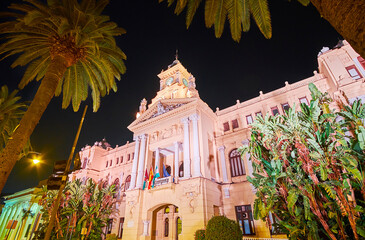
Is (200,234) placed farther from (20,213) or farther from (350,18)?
(20,213)

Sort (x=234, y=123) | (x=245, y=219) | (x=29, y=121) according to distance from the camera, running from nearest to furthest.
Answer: (x=29, y=121) → (x=245, y=219) → (x=234, y=123)

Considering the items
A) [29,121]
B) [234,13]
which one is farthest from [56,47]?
[234,13]

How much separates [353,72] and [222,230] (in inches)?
732

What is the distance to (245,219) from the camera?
1898 cm

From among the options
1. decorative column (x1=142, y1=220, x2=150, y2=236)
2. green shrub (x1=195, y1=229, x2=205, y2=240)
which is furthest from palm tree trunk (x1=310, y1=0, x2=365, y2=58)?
decorative column (x1=142, y1=220, x2=150, y2=236)

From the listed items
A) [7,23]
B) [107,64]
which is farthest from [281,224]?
[7,23]

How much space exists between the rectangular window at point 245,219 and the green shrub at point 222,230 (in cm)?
520

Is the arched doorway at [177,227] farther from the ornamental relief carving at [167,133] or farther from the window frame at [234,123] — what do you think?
the window frame at [234,123]

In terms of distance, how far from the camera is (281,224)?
9.66 meters

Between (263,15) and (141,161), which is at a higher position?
(263,15)

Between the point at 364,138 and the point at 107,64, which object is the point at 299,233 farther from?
the point at 107,64

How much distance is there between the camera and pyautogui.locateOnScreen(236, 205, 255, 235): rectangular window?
18370 millimetres

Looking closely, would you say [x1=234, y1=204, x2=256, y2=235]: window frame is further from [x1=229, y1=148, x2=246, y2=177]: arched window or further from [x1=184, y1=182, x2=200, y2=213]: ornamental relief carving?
[x1=184, y1=182, x2=200, y2=213]: ornamental relief carving

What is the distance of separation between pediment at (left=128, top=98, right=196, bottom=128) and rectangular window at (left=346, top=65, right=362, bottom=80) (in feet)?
51.1
